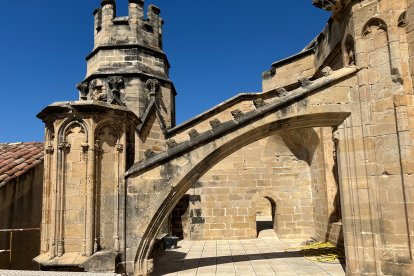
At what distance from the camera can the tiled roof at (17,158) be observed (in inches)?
253

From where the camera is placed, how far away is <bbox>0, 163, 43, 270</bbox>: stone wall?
608 cm

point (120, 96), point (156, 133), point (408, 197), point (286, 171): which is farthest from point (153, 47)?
point (408, 197)

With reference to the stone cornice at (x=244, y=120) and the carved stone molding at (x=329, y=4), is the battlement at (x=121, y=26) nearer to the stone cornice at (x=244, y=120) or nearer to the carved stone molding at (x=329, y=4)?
the carved stone molding at (x=329, y=4)

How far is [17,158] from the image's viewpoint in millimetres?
7355

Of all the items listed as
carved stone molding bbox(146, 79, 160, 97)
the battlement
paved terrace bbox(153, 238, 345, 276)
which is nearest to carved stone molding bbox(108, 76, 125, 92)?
carved stone molding bbox(146, 79, 160, 97)

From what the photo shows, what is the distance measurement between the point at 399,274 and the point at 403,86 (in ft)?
8.60

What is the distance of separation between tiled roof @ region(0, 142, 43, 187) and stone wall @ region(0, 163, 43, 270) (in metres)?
0.12

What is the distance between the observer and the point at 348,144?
5328mm

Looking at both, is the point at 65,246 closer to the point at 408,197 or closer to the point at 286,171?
the point at 408,197

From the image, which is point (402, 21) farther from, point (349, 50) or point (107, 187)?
point (107, 187)

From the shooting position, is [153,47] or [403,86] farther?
[153,47]

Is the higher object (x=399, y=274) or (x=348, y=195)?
(x=348, y=195)

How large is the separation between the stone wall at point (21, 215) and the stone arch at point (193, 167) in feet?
7.44

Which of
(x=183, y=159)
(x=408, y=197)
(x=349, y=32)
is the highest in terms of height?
(x=349, y=32)
